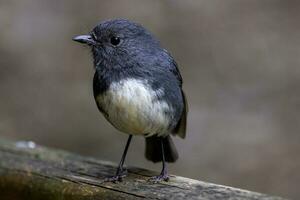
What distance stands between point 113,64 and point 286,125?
3.37m

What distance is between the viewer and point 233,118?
716cm

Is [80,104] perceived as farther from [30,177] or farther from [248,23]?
[30,177]

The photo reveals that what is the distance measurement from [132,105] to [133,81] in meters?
0.13

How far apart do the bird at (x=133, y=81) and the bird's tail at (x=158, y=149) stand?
0.43 meters

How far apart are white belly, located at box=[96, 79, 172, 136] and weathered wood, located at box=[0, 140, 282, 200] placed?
0.96 feet

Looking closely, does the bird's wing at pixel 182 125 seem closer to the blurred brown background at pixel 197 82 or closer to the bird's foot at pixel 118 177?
the bird's foot at pixel 118 177

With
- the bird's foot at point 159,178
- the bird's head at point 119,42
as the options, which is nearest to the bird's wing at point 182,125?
the bird's head at point 119,42

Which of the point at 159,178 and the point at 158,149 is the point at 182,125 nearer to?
the point at 158,149

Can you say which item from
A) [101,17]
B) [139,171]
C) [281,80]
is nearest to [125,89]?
[139,171]

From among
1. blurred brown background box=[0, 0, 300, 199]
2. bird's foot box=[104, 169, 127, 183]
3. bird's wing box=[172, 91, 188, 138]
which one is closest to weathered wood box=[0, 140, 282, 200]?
bird's foot box=[104, 169, 127, 183]

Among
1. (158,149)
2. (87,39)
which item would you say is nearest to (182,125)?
(158,149)

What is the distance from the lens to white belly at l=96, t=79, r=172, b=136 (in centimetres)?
389

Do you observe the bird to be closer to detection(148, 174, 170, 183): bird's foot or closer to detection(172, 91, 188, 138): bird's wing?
detection(148, 174, 170, 183): bird's foot

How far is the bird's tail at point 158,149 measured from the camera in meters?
4.69
